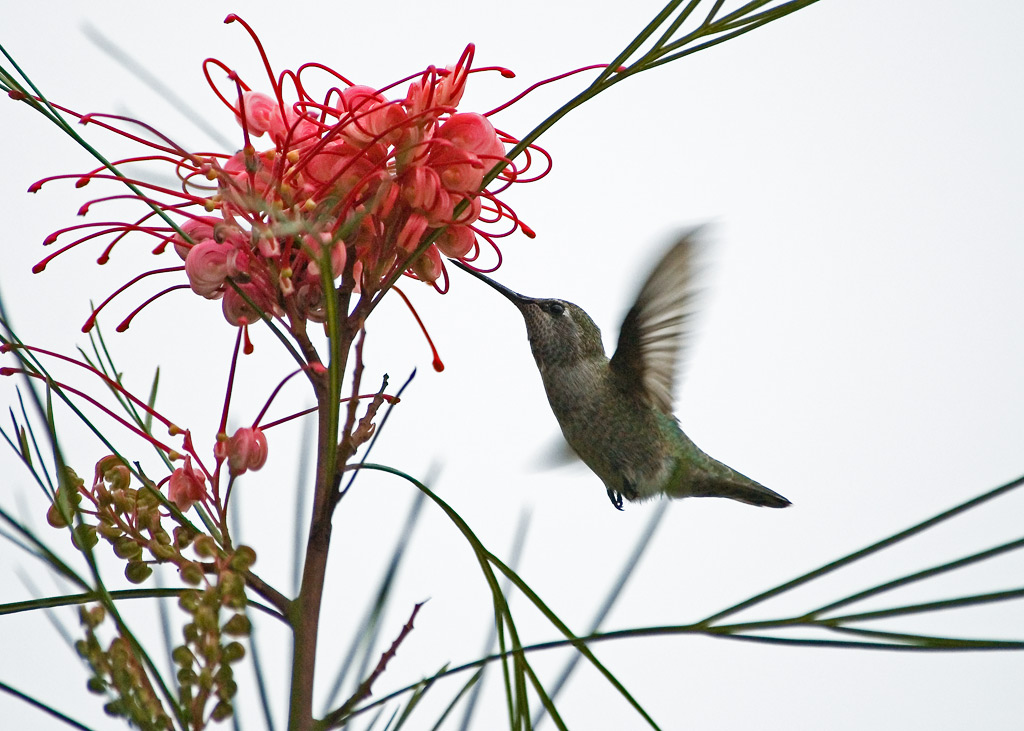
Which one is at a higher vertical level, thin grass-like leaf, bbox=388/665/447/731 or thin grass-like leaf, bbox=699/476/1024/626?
thin grass-like leaf, bbox=388/665/447/731

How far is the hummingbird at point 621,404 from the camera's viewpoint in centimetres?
139

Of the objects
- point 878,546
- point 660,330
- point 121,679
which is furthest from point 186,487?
point 660,330

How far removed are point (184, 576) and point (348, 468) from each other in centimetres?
14

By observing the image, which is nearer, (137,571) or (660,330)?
(137,571)

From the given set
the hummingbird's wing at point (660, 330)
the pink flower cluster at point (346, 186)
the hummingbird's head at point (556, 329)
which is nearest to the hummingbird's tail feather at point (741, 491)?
the hummingbird's wing at point (660, 330)

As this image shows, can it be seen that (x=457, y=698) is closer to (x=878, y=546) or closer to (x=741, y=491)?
(x=878, y=546)

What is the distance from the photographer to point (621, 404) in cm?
145

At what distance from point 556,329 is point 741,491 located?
37 centimetres

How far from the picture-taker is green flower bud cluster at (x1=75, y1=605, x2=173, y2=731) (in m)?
0.51

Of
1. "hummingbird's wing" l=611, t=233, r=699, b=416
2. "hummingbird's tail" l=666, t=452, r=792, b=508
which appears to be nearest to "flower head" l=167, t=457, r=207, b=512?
"hummingbird's wing" l=611, t=233, r=699, b=416

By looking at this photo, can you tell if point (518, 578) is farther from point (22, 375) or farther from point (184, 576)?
point (22, 375)

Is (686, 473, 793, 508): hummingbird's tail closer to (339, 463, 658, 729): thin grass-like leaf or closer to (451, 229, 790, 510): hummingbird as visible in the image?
(451, 229, 790, 510): hummingbird

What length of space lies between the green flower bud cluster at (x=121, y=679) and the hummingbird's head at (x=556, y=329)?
906 millimetres

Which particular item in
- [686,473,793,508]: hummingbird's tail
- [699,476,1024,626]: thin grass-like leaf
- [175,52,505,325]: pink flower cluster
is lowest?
[699,476,1024,626]: thin grass-like leaf
